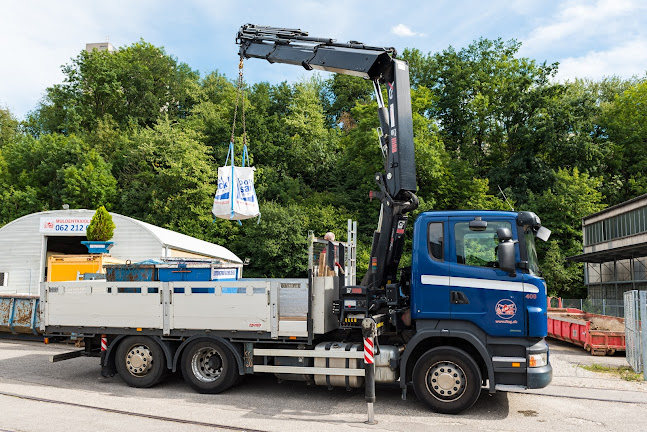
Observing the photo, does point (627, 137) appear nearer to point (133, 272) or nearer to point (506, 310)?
point (506, 310)

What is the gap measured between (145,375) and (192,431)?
3.13 meters

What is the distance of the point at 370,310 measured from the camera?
29.0ft

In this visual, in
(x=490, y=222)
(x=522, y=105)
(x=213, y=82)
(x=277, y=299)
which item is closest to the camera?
(x=490, y=222)

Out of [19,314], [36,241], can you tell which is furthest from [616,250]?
[36,241]

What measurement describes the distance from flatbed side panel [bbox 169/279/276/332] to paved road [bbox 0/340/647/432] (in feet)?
4.03

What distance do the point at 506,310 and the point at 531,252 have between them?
100cm

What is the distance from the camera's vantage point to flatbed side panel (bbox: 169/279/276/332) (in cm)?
895

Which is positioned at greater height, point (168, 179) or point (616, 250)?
point (168, 179)

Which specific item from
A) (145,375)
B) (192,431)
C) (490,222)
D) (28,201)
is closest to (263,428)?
(192,431)

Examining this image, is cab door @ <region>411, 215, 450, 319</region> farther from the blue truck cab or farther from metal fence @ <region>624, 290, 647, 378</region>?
metal fence @ <region>624, 290, 647, 378</region>

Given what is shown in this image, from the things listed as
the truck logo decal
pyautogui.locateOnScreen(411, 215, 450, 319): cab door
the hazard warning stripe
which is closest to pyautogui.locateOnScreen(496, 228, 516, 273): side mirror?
the truck logo decal

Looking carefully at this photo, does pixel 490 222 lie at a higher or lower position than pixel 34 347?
higher

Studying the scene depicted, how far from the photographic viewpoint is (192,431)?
6.99m

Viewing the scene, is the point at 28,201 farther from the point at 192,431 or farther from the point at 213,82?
the point at 192,431
